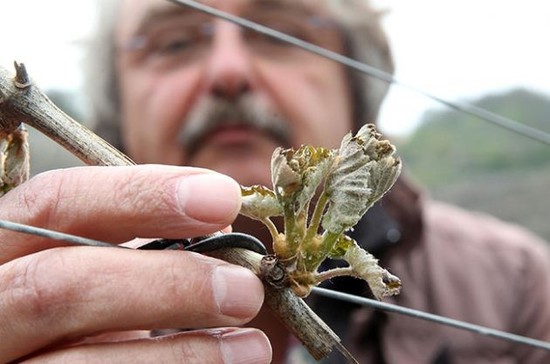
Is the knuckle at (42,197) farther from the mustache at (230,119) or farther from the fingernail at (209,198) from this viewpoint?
the mustache at (230,119)

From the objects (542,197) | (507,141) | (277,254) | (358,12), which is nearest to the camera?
(277,254)

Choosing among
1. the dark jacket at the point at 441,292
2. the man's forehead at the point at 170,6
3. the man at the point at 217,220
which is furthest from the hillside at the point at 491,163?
the man's forehead at the point at 170,6

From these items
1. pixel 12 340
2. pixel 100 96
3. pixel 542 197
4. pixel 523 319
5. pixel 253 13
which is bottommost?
pixel 542 197

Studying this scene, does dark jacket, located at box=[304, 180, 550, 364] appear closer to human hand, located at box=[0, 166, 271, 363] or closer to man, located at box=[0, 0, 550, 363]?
man, located at box=[0, 0, 550, 363]

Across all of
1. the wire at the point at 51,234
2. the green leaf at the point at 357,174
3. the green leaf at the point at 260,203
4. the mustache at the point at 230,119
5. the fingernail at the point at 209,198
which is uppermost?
the green leaf at the point at 357,174

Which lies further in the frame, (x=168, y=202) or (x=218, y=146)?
(x=218, y=146)

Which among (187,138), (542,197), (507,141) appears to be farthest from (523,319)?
(507,141)

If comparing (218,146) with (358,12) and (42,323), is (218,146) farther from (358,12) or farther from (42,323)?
(42,323)
